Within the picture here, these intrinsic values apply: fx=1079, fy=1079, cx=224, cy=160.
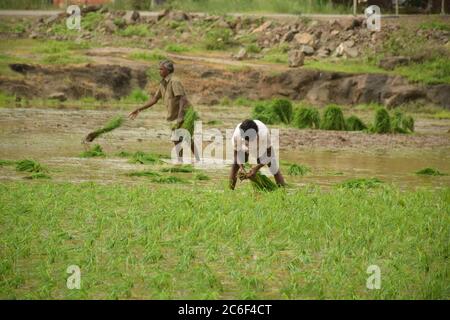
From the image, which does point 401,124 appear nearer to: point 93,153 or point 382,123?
point 382,123

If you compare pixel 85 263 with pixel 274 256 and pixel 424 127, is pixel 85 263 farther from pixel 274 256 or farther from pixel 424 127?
pixel 424 127

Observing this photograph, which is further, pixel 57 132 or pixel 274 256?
pixel 57 132

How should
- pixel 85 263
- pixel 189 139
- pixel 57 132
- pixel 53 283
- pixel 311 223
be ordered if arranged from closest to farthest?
pixel 53 283
pixel 85 263
pixel 311 223
pixel 189 139
pixel 57 132

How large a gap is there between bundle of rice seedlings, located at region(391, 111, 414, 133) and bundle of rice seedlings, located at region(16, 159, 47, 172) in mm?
8603

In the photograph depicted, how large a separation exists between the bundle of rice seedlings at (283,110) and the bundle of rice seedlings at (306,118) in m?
0.47

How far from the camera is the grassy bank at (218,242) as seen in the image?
7762mm

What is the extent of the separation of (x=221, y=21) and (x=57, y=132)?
12759 mm

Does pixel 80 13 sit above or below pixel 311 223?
above

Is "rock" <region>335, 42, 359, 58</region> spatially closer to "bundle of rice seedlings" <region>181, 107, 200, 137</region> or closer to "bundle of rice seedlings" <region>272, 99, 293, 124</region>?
"bundle of rice seedlings" <region>272, 99, 293, 124</region>

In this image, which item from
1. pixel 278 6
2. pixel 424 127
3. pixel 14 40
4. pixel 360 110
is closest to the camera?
pixel 424 127

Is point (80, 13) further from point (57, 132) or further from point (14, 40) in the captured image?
point (57, 132)

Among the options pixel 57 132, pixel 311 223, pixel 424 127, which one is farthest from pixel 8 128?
pixel 311 223

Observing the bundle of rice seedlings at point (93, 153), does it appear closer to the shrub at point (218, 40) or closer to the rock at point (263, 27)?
the shrub at point (218, 40)

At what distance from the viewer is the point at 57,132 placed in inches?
729
